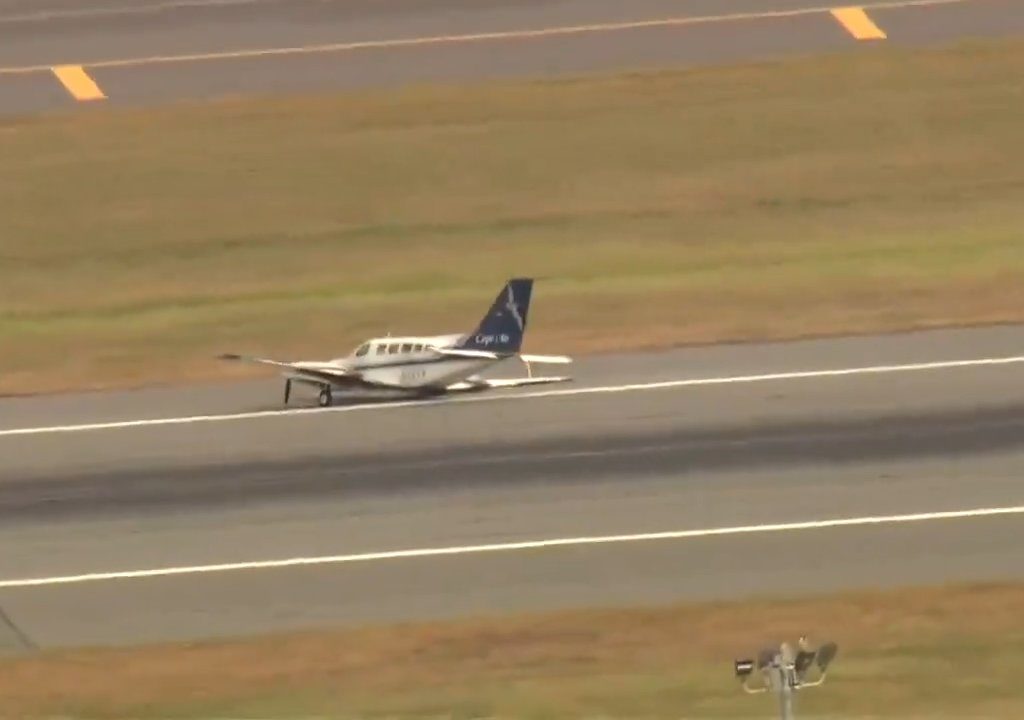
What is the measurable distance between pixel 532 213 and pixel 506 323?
32.9 ft

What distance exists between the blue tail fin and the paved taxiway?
84cm

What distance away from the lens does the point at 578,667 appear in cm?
2833

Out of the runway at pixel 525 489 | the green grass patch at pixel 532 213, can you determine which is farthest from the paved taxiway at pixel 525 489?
the green grass patch at pixel 532 213

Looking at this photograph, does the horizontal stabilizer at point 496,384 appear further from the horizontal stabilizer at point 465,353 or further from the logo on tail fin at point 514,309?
the logo on tail fin at point 514,309

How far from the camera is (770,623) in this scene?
2919 centimetres

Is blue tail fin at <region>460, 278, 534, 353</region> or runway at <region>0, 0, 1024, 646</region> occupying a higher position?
blue tail fin at <region>460, 278, 534, 353</region>

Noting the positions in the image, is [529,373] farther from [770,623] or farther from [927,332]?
[770,623]

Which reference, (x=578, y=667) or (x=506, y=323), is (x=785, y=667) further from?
(x=506, y=323)

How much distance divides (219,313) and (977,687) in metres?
18.8

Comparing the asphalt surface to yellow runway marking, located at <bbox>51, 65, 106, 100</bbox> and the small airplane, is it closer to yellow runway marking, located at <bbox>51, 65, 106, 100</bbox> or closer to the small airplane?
yellow runway marking, located at <bbox>51, 65, 106, 100</bbox>

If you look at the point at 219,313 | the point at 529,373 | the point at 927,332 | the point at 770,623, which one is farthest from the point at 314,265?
the point at 770,623

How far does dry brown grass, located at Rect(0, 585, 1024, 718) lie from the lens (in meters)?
27.3

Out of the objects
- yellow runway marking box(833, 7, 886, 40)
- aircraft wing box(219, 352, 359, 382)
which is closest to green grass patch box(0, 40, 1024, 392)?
yellow runway marking box(833, 7, 886, 40)

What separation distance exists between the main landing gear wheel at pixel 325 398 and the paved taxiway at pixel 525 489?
385 millimetres
